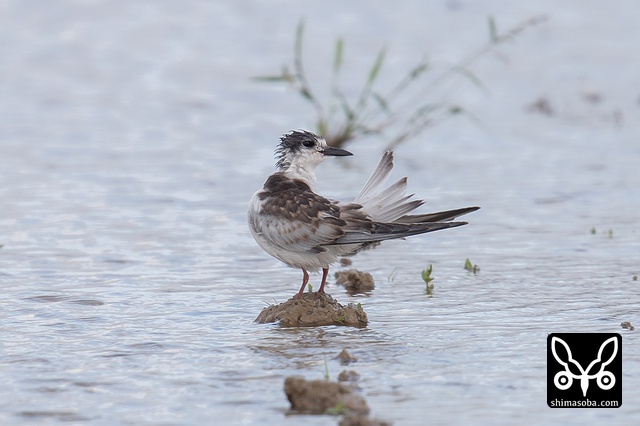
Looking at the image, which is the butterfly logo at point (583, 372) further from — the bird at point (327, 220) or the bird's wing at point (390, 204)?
the bird's wing at point (390, 204)

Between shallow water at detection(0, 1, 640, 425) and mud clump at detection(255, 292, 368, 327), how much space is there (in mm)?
91

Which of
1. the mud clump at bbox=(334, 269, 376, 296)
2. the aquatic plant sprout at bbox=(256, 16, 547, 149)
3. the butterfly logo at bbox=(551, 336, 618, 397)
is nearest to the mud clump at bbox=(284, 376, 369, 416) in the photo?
the butterfly logo at bbox=(551, 336, 618, 397)

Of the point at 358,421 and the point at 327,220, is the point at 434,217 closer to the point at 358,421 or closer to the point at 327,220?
the point at 327,220

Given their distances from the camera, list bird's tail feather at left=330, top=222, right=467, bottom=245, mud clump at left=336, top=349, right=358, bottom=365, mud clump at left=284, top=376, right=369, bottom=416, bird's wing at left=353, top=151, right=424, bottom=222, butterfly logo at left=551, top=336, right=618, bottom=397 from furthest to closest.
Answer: bird's wing at left=353, top=151, right=424, bottom=222, bird's tail feather at left=330, top=222, right=467, bottom=245, mud clump at left=336, top=349, right=358, bottom=365, butterfly logo at left=551, top=336, right=618, bottom=397, mud clump at left=284, top=376, right=369, bottom=416

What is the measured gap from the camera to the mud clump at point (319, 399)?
4586mm

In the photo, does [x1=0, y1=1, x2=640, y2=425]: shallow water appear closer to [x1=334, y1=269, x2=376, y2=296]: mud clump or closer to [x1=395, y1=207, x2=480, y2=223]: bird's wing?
[x1=334, y1=269, x2=376, y2=296]: mud clump

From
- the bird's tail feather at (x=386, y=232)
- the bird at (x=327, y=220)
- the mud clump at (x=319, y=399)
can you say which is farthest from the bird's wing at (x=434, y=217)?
the mud clump at (x=319, y=399)

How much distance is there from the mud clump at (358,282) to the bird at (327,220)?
0.47 meters

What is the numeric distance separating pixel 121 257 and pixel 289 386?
341cm

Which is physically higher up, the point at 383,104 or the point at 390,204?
the point at 383,104

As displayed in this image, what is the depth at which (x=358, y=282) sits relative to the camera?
700 centimetres

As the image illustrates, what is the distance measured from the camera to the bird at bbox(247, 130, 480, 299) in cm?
620

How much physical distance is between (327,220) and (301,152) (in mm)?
776

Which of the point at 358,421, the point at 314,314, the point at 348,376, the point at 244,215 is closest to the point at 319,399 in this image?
the point at 358,421
